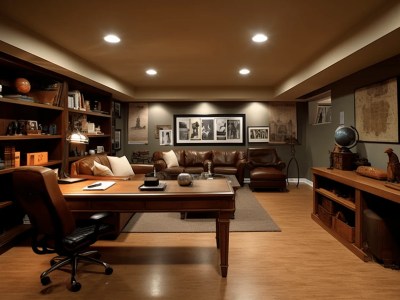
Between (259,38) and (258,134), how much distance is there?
4440 mm

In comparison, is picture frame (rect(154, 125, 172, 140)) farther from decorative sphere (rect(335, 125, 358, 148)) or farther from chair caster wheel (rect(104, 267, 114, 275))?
chair caster wheel (rect(104, 267, 114, 275))

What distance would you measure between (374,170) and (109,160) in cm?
418

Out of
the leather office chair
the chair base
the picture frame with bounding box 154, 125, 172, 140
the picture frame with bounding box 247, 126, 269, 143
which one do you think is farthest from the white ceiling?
the picture frame with bounding box 154, 125, 172, 140

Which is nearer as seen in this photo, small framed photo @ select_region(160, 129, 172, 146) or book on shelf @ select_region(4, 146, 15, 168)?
book on shelf @ select_region(4, 146, 15, 168)

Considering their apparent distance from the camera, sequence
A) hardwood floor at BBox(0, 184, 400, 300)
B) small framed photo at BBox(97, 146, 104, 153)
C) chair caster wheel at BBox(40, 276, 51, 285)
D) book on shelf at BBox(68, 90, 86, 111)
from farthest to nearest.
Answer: small framed photo at BBox(97, 146, 104, 153) < book on shelf at BBox(68, 90, 86, 111) < chair caster wheel at BBox(40, 276, 51, 285) < hardwood floor at BBox(0, 184, 400, 300)

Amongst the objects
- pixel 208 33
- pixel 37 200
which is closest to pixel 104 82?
pixel 208 33

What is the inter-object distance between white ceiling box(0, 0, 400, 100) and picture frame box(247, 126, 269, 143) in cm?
251

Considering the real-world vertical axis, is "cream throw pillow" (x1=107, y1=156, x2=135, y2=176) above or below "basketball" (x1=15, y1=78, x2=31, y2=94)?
below

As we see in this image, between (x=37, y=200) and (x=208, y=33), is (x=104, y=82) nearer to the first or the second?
(x=208, y=33)

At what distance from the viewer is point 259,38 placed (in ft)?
11.2

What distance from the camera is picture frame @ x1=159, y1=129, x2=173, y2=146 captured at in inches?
304

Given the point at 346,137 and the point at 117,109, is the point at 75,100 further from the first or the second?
the point at 346,137

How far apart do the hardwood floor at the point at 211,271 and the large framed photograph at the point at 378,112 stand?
1558mm

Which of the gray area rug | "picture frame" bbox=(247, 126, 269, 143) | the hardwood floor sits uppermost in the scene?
"picture frame" bbox=(247, 126, 269, 143)
